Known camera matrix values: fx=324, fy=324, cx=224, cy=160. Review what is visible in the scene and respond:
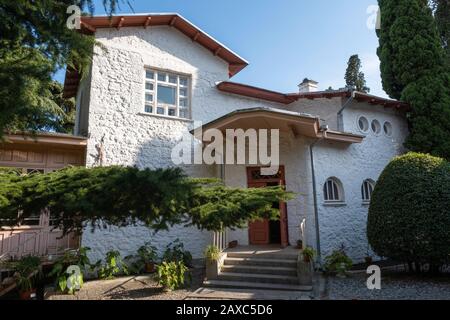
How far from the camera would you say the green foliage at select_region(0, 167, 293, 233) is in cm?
385

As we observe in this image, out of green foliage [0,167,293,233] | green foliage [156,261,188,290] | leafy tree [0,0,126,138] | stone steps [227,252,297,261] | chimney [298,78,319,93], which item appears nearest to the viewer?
green foliage [0,167,293,233]

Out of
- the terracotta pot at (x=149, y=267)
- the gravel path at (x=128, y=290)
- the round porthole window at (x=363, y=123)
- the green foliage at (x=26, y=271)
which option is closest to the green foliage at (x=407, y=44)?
the round porthole window at (x=363, y=123)

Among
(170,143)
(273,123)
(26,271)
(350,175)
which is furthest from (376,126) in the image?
(26,271)

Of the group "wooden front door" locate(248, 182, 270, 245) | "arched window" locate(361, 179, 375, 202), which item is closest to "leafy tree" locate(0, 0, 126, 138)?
"wooden front door" locate(248, 182, 270, 245)

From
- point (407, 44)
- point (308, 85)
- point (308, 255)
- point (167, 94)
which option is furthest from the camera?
point (308, 85)

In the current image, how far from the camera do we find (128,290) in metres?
7.57

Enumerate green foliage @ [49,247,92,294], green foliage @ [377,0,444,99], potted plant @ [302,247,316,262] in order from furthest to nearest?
green foliage @ [377,0,444,99]
potted plant @ [302,247,316,262]
green foliage @ [49,247,92,294]

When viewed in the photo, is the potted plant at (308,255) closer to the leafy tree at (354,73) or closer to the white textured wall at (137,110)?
the white textured wall at (137,110)

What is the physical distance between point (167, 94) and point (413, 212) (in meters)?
8.22

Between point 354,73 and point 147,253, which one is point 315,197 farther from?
point 354,73

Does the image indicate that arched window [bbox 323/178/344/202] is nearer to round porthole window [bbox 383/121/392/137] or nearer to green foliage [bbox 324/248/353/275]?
green foliage [bbox 324/248/353/275]

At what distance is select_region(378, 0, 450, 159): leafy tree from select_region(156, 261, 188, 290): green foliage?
33.9 ft

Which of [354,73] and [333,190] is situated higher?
[354,73]

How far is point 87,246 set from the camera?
912 cm
